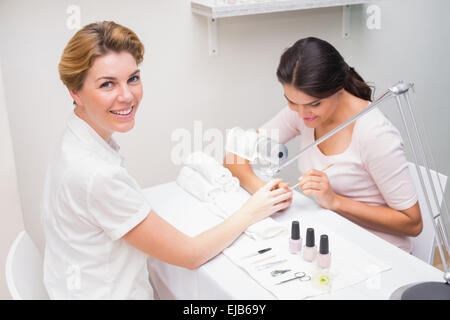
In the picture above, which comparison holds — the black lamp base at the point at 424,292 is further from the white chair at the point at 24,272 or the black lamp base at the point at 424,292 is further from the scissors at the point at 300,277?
the white chair at the point at 24,272

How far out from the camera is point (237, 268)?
1323 millimetres

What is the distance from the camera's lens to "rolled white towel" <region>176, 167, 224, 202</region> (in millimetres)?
1688

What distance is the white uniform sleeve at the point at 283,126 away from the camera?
6.40ft

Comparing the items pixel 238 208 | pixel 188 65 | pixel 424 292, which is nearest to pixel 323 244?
pixel 424 292

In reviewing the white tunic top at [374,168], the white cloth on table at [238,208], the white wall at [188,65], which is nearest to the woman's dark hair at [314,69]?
the white tunic top at [374,168]

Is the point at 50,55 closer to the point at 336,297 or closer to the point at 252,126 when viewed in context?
the point at 252,126

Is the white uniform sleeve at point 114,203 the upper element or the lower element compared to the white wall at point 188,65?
lower

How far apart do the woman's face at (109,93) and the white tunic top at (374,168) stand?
74cm

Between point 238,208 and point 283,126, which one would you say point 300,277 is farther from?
point 283,126

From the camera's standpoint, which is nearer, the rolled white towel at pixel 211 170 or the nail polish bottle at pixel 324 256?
the nail polish bottle at pixel 324 256

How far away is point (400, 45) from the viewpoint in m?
2.77

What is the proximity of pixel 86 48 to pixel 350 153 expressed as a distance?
0.93m

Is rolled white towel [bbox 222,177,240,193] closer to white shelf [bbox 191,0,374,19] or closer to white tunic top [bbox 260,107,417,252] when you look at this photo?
white tunic top [bbox 260,107,417,252]

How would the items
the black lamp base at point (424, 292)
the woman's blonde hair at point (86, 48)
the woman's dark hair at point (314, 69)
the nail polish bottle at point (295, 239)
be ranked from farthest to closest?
the woman's dark hair at point (314, 69), the nail polish bottle at point (295, 239), the woman's blonde hair at point (86, 48), the black lamp base at point (424, 292)
